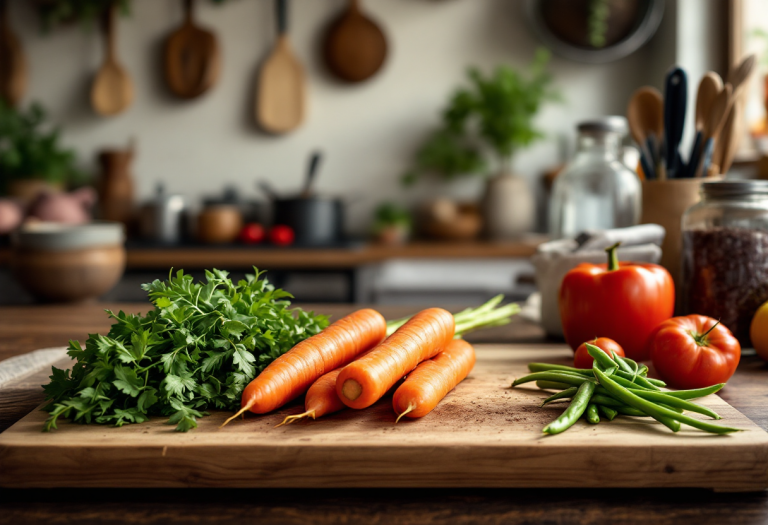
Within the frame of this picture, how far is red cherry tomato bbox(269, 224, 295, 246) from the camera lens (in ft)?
10.1

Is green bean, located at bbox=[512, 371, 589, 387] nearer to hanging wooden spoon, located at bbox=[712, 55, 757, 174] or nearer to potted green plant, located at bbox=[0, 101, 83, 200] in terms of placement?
hanging wooden spoon, located at bbox=[712, 55, 757, 174]

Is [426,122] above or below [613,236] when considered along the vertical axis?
above

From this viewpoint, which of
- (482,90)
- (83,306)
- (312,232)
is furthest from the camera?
(482,90)

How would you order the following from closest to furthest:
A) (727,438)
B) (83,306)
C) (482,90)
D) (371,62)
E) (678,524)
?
(678,524) → (727,438) → (83,306) → (482,90) → (371,62)

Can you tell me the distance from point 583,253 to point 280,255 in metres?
1.88

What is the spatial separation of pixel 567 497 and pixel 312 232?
2.57 meters

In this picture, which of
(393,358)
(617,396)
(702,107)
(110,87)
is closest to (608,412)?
(617,396)

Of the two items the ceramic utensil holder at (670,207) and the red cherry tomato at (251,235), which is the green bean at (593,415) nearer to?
the ceramic utensil holder at (670,207)

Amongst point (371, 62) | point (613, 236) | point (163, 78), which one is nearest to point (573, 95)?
point (371, 62)

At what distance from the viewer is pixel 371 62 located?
3652mm

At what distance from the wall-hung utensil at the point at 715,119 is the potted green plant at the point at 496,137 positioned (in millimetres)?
2171

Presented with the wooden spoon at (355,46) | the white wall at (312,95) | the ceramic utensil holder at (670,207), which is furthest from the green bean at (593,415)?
the wooden spoon at (355,46)

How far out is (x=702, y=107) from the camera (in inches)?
49.8

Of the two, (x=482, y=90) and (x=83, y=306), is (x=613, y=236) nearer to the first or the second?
(x=83, y=306)
